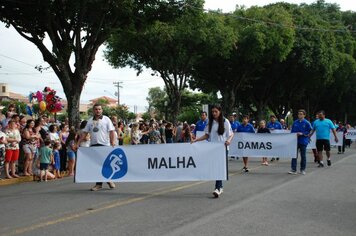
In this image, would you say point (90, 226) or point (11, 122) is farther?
point (11, 122)

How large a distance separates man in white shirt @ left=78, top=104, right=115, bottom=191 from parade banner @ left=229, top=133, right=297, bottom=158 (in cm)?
592

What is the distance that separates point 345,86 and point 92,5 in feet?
140

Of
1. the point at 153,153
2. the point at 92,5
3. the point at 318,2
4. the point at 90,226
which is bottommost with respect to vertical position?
the point at 90,226

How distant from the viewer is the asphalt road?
654 centimetres

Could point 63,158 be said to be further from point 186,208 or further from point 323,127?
point 323,127

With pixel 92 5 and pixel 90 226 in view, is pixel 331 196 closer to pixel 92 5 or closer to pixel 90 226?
pixel 90 226

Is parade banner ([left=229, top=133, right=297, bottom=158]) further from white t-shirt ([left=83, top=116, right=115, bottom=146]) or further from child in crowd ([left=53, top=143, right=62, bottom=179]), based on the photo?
white t-shirt ([left=83, top=116, right=115, bottom=146])

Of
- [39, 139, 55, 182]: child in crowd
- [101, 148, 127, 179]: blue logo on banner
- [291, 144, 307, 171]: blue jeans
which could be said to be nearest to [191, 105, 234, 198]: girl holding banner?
[101, 148, 127, 179]: blue logo on banner

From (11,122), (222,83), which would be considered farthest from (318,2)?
(11,122)

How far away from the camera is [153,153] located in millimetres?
10109

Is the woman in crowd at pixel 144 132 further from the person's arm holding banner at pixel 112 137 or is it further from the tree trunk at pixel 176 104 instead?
the person's arm holding banner at pixel 112 137

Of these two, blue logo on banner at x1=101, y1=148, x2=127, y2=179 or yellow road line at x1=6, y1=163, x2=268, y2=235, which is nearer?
yellow road line at x1=6, y1=163, x2=268, y2=235

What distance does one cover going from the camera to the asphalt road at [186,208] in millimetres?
6539

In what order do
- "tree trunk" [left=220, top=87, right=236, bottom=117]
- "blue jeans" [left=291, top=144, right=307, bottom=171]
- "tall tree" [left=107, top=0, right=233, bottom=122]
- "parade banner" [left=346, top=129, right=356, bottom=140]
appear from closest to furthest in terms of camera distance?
"blue jeans" [left=291, top=144, right=307, bottom=171] → "tall tree" [left=107, top=0, right=233, bottom=122] → "parade banner" [left=346, top=129, right=356, bottom=140] → "tree trunk" [left=220, top=87, right=236, bottom=117]
